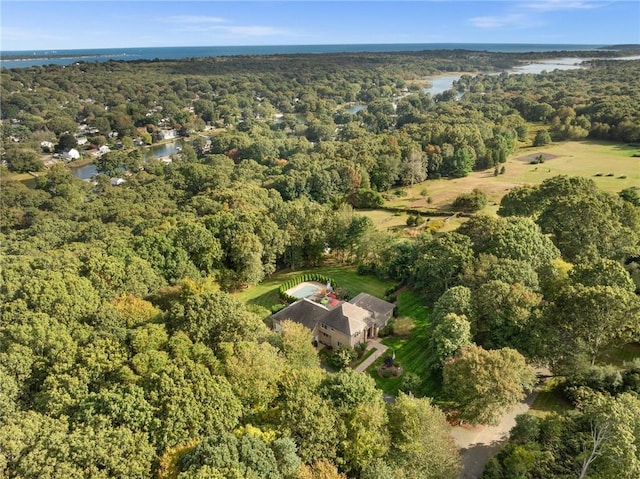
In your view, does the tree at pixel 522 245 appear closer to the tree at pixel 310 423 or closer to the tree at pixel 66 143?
the tree at pixel 310 423

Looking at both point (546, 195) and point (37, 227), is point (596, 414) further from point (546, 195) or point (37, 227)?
point (37, 227)

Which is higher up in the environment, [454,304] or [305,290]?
[454,304]

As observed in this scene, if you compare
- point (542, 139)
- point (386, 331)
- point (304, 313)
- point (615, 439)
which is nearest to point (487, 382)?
point (615, 439)

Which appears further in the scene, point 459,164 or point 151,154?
point 151,154

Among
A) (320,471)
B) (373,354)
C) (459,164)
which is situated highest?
(459,164)

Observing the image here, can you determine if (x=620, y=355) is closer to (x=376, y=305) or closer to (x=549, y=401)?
(x=549, y=401)

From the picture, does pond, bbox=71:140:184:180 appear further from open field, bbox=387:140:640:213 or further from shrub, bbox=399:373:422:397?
shrub, bbox=399:373:422:397

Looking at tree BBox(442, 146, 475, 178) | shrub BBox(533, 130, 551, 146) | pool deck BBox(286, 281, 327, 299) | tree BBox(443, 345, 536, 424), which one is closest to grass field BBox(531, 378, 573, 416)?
tree BBox(443, 345, 536, 424)
